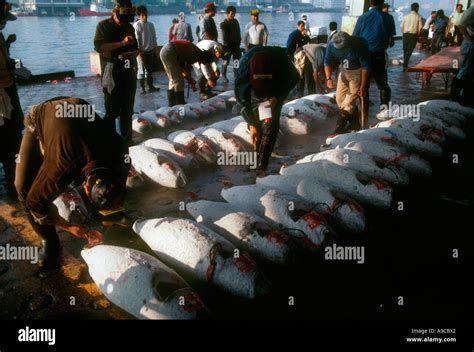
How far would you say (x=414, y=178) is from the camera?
484 cm

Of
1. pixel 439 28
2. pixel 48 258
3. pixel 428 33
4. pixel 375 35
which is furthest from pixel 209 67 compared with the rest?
pixel 428 33

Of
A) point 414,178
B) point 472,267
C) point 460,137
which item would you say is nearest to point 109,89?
point 414,178

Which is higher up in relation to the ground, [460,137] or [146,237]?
[460,137]

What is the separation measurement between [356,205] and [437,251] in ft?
2.71

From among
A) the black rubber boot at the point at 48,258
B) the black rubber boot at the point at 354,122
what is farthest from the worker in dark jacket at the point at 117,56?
the black rubber boot at the point at 354,122

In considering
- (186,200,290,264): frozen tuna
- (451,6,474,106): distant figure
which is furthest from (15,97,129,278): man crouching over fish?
(451,6,474,106): distant figure

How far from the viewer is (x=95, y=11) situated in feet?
362

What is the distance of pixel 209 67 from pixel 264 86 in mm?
3005

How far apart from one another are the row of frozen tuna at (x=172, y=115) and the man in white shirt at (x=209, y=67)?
459 mm

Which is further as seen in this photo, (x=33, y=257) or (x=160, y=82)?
(x=160, y=82)

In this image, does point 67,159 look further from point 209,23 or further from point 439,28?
point 439,28

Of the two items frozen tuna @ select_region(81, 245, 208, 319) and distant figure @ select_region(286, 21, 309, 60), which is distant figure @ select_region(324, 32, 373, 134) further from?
frozen tuna @ select_region(81, 245, 208, 319)

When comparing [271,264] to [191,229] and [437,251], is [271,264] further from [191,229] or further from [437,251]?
[437,251]

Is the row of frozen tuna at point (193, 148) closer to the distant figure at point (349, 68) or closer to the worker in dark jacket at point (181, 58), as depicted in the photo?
the distant figure at point (349, 68)
